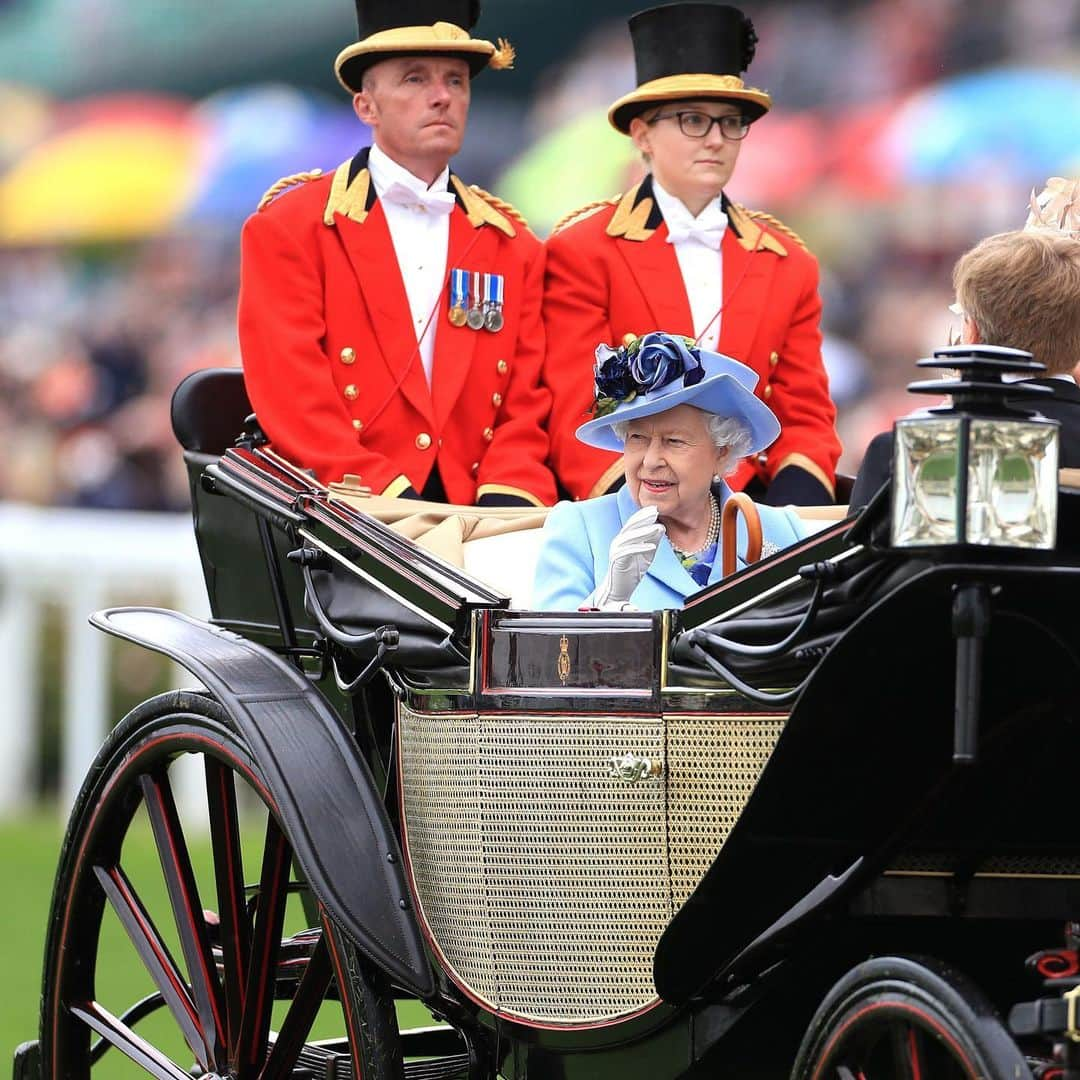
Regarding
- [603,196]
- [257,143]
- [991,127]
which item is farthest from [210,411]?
[257,143]

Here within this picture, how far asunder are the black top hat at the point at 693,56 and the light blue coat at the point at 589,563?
1269 millimetres

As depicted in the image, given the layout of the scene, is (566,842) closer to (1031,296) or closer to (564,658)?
(564,658)

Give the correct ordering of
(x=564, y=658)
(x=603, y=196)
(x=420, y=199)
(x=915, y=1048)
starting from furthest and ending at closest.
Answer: (x=603, y=196) < (x=420, y=199) < (x=564, y=658) < (x=915, y=1048)

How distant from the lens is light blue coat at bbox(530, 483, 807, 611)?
3383 mm

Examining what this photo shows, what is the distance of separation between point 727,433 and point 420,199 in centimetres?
114

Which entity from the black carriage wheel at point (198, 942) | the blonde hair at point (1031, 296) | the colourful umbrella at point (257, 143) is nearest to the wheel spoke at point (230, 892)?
the black carriage wheel at point (198, 942)

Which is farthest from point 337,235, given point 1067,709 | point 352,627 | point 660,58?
point 1067,709

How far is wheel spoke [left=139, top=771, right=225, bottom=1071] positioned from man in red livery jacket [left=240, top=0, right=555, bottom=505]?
0.76m

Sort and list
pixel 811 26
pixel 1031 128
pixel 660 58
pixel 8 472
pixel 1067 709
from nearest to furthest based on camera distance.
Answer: pixel 1067 709
pixel 660 58
pixel 1031 128
pixel 811 26
pixel 8 472

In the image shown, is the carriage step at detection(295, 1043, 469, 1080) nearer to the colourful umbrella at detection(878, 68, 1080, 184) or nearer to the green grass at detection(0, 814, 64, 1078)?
the green grass at detection(0, 814, 64, 1078)

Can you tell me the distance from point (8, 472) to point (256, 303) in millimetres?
7776

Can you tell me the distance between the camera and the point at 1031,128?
8930mm

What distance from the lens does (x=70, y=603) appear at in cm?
921

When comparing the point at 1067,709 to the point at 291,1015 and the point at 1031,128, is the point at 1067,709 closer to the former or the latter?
the point at 291,1015
